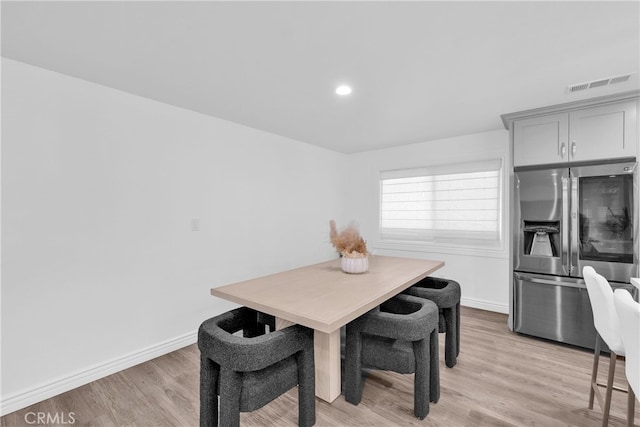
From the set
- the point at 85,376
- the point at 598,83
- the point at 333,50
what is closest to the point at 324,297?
the point at 333,50

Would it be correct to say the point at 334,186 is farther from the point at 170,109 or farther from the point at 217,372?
the point at 217,372

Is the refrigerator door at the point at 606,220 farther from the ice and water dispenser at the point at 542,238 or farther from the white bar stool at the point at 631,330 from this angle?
the white bar stool at the point at 631,330

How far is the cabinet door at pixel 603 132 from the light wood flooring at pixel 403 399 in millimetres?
1759

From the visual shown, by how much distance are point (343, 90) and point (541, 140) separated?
78.8 inches

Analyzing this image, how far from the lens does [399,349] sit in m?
1.81

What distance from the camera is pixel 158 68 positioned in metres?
2.01

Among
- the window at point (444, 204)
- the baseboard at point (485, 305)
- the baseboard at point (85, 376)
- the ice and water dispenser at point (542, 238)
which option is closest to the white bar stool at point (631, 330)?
the ice and water dispenser at point (542, 238)

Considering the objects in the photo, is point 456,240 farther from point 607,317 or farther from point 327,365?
point 327,365

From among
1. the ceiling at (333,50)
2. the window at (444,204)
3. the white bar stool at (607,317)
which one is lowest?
the white bar stool at (607,317)

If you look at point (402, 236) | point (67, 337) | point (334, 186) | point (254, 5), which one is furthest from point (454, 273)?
point (67, 337)

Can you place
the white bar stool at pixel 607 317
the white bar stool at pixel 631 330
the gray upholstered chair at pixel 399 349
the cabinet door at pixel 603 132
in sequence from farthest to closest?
the cabinet door at pixel 603 132, the gray upholstered chair at pixel 399 349, the white bar stool at pixel 607 317, the white bar stool at pixel 631 330

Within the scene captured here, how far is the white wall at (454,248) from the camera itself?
353cm

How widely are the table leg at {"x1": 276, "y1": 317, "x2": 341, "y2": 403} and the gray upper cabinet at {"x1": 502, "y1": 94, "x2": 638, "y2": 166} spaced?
2520mm

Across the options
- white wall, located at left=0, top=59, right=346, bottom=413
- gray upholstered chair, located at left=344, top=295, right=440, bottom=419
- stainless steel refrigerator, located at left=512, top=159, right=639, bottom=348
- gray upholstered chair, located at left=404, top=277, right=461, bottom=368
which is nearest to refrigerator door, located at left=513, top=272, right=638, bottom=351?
stainless steel refrigerator, located at left=512, top=159, right=639, bottom=348
